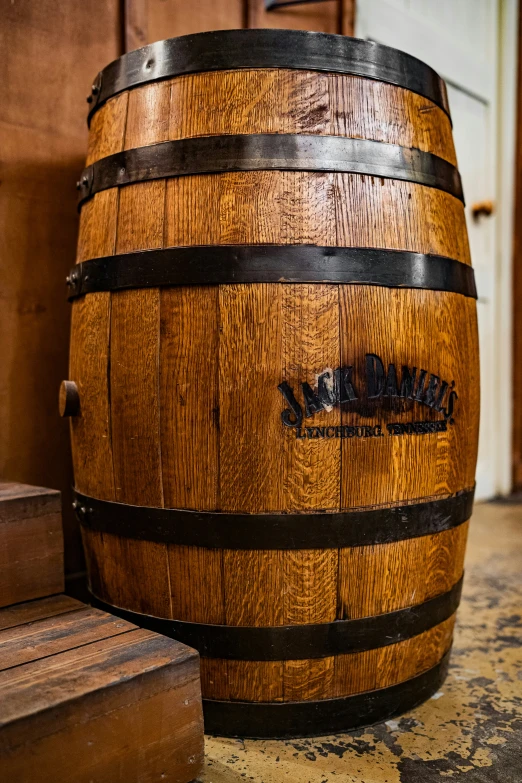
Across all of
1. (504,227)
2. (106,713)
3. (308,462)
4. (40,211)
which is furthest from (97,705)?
(504,227)

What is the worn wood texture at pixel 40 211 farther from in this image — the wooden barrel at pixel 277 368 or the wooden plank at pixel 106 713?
the wooden plank at pixel 106 713

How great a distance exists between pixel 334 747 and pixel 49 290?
136 cm

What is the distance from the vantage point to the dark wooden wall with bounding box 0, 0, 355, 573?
6.15 feet

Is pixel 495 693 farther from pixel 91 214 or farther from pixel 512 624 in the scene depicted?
pixel 91 214

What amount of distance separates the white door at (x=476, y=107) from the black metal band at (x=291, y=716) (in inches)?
104

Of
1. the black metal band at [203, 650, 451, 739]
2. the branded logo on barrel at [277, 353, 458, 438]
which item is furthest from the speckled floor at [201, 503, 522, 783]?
the branded logo on barrel at [277, 353, 458, 438]

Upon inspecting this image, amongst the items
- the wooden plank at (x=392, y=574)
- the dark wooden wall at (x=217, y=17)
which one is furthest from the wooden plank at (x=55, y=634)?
the dark wooden wall at (x=217, y=17)

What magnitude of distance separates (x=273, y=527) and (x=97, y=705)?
457 mm

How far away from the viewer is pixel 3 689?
1.08m

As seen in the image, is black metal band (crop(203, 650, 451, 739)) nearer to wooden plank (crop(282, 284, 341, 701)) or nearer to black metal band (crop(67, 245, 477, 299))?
wooden plank (crop(282, 284, 341, 701))

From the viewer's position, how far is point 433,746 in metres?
1.41

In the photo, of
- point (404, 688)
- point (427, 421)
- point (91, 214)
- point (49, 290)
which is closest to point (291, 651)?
point (404, 688)

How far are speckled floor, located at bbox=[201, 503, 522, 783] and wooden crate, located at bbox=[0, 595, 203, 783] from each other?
6.6 inches

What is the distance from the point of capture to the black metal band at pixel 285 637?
4.60 ft
